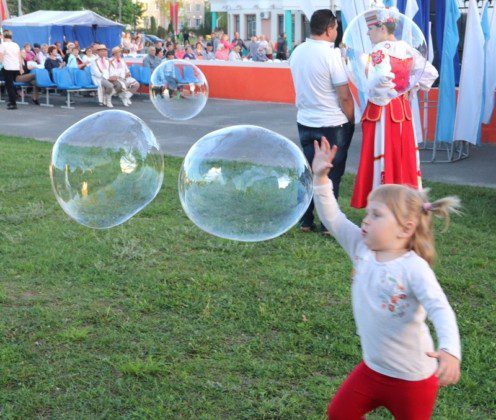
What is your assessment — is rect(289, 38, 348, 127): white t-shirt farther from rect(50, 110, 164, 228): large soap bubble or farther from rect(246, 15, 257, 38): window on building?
rect(246, 15, 257, 38): window on building

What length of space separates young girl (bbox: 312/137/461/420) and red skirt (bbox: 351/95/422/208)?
4149 mm

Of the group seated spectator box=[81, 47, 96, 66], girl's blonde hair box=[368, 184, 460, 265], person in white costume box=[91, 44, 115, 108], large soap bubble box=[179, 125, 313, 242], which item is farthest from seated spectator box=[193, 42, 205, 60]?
girl's blonde hair box=[368, 184, 460, 265]

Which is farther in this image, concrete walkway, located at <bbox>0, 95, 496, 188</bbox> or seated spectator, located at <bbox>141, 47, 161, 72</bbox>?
seated spectator, located at <bbox>141, 47, 161, 72</bbox>

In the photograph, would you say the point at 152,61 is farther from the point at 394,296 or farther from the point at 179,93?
the point at 394,296

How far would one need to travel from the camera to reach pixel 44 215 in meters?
8.07

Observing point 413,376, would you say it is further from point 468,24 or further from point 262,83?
point 262,83

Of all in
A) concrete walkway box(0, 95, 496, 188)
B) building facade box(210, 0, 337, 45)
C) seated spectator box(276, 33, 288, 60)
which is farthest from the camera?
building facade box(210, 0, 337, 45)

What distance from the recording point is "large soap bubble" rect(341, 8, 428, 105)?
6.75m

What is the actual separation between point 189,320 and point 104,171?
1113 mm

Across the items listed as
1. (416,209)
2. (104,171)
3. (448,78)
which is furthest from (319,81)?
A: (448,78)

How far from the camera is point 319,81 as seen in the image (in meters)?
6.72

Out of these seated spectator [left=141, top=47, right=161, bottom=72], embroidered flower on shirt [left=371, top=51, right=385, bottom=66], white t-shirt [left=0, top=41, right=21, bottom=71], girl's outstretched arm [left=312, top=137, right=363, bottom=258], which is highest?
embroidered flower on shirt [left=371, top=51, right=385, bottom=66]

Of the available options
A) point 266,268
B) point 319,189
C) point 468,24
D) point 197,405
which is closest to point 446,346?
point 319,189

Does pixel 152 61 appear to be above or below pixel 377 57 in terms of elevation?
below
